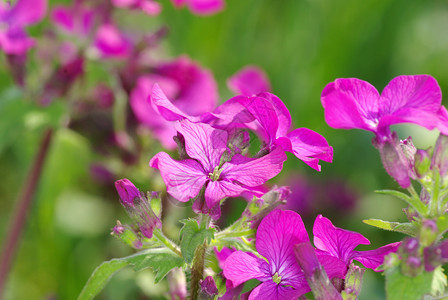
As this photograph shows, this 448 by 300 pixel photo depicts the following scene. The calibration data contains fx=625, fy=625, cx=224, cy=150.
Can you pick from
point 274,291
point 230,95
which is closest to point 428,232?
point 274,291

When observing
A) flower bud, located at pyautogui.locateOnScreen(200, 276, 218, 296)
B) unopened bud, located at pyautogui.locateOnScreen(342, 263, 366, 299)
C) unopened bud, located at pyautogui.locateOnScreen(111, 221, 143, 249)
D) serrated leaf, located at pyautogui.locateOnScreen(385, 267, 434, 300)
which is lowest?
flower bud, located at pyautogui.locateOnScreen(200, 276, 218, 296)

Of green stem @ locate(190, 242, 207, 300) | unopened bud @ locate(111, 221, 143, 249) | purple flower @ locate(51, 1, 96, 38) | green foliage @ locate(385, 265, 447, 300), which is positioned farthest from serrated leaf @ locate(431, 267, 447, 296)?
purple flower @ locate(51, 1, 96, 38)

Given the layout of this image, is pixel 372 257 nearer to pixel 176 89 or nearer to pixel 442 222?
pixel 442 222

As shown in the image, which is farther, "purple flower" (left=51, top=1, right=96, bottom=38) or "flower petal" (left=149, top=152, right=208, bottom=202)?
"purple flower" (left=51, top=1, right=96, bottom=38)

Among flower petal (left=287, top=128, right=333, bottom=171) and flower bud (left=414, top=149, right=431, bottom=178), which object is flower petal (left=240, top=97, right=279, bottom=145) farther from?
flower bud (left=414, top=149, right=431, bottom=178)

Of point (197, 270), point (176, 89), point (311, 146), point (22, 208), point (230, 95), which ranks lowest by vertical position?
point (230, 95)

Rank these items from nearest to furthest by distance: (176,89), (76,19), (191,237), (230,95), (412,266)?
(412,266), (191,237), (76,19), (176,89), (230,95)

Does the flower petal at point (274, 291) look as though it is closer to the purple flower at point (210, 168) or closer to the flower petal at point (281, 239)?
the flower petal at point (281, 239)
